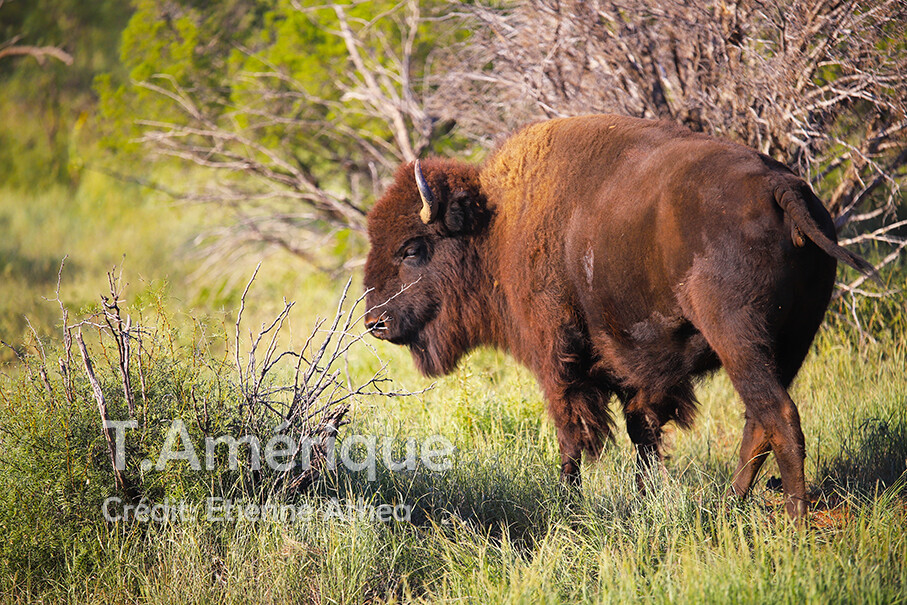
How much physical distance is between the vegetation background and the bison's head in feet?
1.66

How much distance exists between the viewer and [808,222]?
3115mm

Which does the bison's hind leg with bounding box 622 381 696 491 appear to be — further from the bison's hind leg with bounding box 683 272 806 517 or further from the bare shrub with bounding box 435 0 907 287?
the bare shrub with bounding box 435 0 907 287

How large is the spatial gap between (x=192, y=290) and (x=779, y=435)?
894 cm

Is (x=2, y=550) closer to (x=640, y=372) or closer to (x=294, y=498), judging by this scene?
(x=294, y=498)

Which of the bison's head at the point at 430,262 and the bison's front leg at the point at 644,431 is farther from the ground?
the bison's head at the point at 430,262

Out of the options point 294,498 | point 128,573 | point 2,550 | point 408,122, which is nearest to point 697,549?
point 294,498

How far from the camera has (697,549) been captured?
134 inches

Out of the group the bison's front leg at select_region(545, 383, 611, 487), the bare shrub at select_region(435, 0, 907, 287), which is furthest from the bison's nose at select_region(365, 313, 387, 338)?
the bare shrub at select_region(435, 0, 907, 287)

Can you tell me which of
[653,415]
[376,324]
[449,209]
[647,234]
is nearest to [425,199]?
[449,209]

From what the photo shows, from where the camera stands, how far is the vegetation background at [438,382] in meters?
3.38

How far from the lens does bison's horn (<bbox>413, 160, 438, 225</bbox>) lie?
4520mm

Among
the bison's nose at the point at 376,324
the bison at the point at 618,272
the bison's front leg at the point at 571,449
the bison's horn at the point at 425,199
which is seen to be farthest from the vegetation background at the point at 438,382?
the bison's horn at the point at 425,199

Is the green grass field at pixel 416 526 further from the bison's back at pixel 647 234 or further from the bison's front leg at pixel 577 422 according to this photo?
the bison's back at pixel 647 234

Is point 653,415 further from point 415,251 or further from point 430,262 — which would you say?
point 415,251
